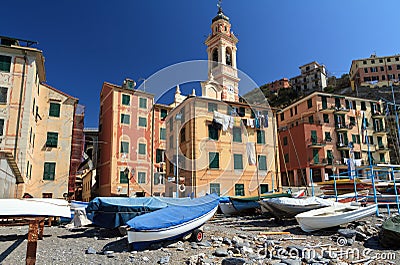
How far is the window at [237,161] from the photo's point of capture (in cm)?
2589

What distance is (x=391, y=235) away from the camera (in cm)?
753

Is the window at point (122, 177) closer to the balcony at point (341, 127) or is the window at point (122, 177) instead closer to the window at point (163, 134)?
the window at point (163, 134)

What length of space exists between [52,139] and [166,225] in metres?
20.0

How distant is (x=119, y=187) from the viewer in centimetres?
2578

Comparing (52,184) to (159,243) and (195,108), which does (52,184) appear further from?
(159,243)

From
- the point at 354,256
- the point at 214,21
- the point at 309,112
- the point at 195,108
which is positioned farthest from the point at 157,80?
the point at 214,21

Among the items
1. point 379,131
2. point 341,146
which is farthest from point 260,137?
point 379,131

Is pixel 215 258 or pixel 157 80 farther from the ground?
pixel 157 80

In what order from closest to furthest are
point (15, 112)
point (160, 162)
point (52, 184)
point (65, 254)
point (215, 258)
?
1. point (215, 258)
2. point (65, 254)
3. point (15, 112)
4. point (52, 184)
5. point (160, 162)

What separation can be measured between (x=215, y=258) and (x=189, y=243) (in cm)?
179

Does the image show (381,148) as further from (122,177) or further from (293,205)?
(122,177)

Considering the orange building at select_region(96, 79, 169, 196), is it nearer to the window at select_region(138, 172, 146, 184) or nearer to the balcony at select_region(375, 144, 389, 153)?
the window at select_region(138, 172, 146, 184)

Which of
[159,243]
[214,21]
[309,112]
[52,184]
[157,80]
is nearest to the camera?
[159,243]

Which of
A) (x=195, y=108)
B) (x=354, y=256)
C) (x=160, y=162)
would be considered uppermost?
(x=195, y=108)
